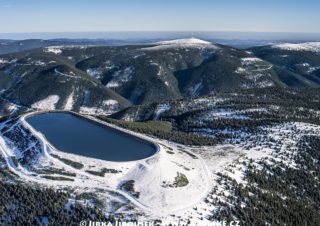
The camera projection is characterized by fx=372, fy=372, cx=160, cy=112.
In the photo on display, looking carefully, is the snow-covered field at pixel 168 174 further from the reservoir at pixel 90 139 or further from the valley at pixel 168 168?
the reservoir at pixel 90 139

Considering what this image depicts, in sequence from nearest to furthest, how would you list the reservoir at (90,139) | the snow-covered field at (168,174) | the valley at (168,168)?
1. the snow-covered field at (168,174)
2. the valley at (168,168)
3. the reservoir at (90,139)

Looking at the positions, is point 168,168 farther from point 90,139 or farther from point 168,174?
point 90,139

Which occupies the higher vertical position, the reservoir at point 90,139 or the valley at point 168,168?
the reservoir at point 90,139

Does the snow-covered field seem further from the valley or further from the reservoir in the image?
the reservoir

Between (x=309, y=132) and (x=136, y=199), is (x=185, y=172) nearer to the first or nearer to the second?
(x=136, y=199)

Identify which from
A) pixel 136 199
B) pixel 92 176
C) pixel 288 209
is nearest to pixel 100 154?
pixel 92 176

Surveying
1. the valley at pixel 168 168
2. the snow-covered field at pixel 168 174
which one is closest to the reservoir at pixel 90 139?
the valley at pixel 168 168

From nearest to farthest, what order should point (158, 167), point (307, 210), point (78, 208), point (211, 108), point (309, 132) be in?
point (78, 208) → point (307, 210) → point (158, 167) → point (309, 132) → point (211, 108)

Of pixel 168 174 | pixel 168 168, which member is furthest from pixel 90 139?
pixel 168 174
